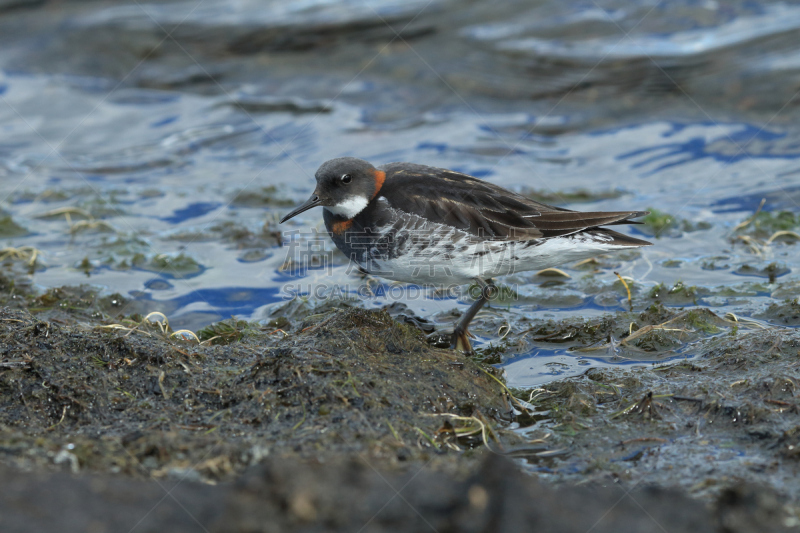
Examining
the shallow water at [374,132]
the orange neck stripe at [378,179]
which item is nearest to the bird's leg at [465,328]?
the shallow water at [374,132]

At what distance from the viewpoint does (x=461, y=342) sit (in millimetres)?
5992

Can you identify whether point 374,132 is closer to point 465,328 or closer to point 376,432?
point 465,328

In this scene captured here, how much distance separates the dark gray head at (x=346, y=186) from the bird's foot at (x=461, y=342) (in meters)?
1.39

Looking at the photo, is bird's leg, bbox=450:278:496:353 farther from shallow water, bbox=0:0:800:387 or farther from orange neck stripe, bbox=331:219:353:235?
orange neck stripe, bbox=331:219:353:235

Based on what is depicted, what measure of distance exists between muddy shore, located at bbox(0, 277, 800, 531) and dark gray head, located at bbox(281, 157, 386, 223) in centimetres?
110

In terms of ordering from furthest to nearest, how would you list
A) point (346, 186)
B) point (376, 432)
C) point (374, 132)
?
point (374, 132) → point (346, 186) → point (376, 432)

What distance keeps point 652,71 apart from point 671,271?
5.84 m

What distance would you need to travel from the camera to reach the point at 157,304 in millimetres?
7148

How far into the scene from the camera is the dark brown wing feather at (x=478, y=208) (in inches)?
233

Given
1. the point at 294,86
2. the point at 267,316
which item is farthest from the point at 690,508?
the point at 294,86

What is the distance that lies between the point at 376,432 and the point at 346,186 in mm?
2727

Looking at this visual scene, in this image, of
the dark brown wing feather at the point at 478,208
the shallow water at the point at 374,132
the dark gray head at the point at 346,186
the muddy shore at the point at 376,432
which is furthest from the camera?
the shallow water at the point at 374,132

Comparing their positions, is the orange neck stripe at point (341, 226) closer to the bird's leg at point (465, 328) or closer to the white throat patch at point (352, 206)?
the white throat patch at point (352, 206)

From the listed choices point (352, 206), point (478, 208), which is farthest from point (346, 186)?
point (478, 208)
